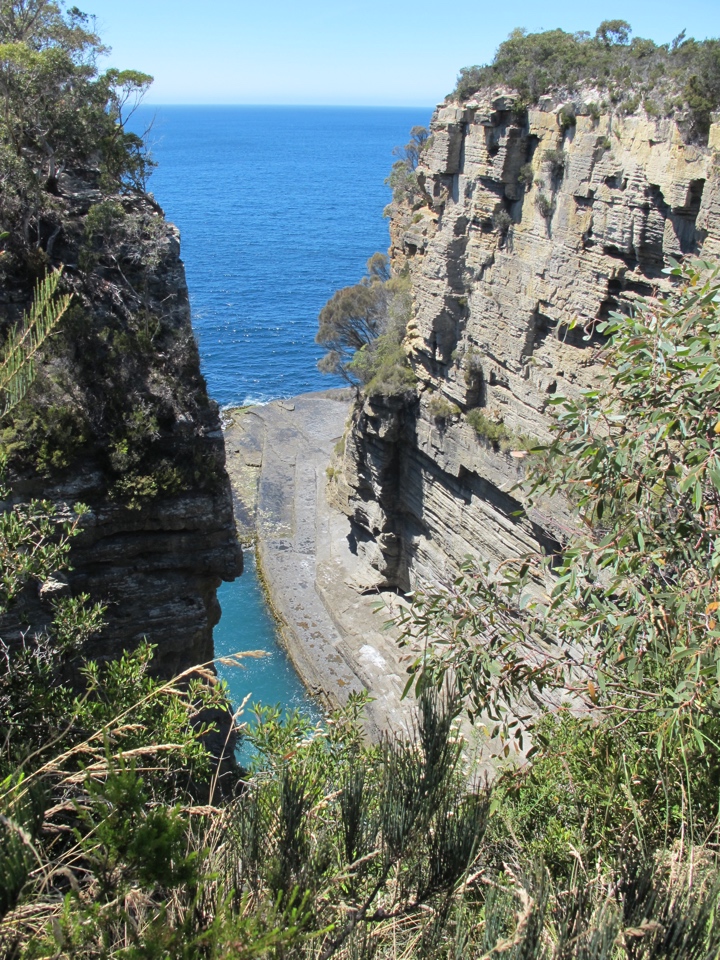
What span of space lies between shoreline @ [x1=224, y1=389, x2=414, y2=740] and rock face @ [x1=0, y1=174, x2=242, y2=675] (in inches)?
209

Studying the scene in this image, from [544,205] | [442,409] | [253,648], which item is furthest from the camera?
[253,648]

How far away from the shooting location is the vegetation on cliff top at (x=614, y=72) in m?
14.7

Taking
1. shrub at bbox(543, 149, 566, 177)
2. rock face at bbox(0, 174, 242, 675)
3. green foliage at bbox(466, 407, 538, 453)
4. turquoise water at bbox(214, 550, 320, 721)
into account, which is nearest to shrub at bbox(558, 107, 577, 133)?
shrub at bbox(543, 149, 566, 177)

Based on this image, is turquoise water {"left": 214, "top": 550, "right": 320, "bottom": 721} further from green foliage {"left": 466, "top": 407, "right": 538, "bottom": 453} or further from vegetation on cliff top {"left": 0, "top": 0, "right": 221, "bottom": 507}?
vegetation on cliff top {"left": 0, "top": 0, "right": 221, "bottom": 507}

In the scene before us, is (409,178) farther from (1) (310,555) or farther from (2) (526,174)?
(1) (310,555)

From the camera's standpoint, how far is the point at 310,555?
29203 mm

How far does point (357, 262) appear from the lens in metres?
72.0

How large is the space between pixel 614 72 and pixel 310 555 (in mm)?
18714

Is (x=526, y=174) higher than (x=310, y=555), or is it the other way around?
(x=526, y=174)

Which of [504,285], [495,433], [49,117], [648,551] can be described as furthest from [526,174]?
[648,551]

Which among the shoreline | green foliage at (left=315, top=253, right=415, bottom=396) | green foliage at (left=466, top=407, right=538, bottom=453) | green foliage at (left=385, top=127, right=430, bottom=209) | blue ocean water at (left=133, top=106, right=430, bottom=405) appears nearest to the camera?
green foliage at (left=466, top=407, right=538, bottom=453)

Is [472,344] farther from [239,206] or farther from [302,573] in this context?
[239,206]

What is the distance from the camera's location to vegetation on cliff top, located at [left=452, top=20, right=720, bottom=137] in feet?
48.1

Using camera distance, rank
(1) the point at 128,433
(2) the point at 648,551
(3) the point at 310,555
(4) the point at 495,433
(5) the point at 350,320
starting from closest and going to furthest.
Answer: (2) the point at 648,551 → (1) the point at 128,433 → (4) the point at 495,433 → (3) the point at 310,555 → (5) the point at 350,320
